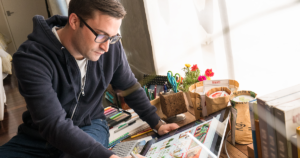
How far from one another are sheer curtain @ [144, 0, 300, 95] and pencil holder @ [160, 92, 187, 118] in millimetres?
318

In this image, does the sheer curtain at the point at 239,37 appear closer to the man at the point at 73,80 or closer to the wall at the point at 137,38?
the wall at the point at 137,38

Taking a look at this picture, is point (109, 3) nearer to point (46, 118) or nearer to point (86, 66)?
point (86, 66)

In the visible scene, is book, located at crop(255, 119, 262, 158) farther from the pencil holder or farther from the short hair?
the short hair

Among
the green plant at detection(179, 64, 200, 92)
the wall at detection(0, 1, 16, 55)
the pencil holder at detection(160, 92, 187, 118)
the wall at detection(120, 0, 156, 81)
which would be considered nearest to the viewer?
the pencil holder at detection(160, 92, 187, 118)

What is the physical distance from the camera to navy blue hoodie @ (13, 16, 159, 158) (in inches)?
36.9

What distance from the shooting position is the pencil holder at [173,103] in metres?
1.27

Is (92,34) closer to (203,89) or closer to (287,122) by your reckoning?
(203,89)

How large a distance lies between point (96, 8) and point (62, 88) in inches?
16.8

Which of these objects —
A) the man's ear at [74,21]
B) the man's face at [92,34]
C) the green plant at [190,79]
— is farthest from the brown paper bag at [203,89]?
the man's ear at [74,21]

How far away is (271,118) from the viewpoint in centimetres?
70

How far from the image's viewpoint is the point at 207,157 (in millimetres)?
807

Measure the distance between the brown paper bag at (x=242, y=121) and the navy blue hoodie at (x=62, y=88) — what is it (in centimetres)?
42

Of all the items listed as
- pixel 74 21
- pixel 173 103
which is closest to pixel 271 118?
pixel 173 103

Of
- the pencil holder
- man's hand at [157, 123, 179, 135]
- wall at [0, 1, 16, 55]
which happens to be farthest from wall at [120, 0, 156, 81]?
wall at [0, 1, 16, 55]
